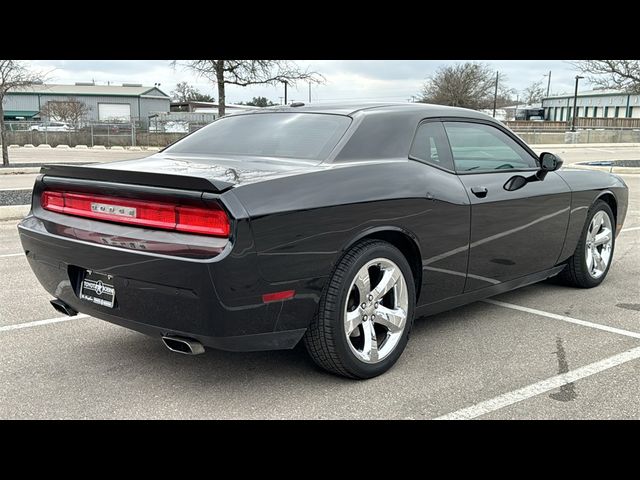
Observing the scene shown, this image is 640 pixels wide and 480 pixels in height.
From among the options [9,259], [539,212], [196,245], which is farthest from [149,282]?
[9,259]

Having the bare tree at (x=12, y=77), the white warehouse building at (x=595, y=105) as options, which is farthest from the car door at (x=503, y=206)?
the white warehouse building at (x=595, y=105)

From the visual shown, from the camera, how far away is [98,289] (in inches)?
135

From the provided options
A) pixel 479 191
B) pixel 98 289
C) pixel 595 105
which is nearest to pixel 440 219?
pixel 479 191

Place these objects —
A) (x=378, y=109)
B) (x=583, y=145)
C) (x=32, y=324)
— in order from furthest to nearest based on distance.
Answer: (x=583, y=145) < (x=32, y=324) < (x=378, y=109)

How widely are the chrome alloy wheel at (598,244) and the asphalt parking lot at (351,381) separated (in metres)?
0.74

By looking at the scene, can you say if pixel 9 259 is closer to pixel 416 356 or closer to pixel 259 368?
pixel 259 368

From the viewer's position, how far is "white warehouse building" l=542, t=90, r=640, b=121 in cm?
6756

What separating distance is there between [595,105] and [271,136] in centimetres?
7839

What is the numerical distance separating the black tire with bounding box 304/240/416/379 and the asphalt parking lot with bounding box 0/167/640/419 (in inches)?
4.1

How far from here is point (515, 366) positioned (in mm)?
3904

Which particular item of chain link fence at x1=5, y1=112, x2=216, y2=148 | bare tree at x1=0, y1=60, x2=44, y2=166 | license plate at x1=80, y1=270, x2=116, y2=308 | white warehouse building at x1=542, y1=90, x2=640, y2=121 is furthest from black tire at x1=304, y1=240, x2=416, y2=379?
white warehouse building at x1=542, y1=90, x2=640, y2=121

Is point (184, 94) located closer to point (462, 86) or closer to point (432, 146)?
point (462, 86)

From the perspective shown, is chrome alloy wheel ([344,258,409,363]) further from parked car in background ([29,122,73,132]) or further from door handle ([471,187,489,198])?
parked car in background ([29,122,73,132])

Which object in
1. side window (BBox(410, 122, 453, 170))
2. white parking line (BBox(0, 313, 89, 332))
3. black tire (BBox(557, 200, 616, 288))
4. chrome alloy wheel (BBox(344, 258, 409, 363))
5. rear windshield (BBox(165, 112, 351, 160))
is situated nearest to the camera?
chrome alloy wheel (BBox(344, 258, 409, 363))
